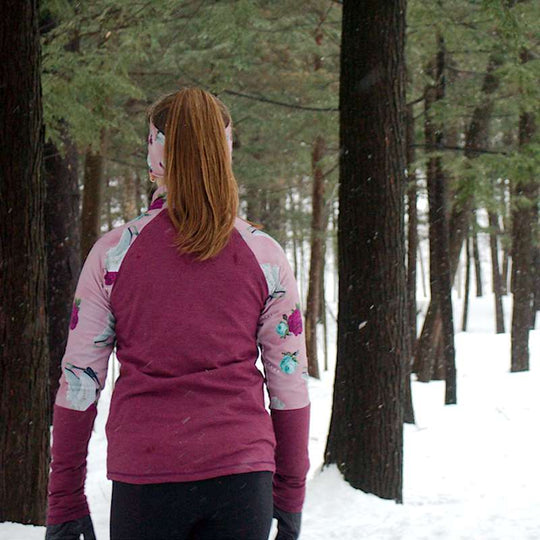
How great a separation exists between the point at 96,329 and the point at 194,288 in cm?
34

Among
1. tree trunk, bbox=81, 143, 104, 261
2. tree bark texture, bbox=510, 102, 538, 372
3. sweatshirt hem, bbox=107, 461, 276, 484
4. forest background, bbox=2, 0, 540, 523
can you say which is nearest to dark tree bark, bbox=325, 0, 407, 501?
forest background, bbox=2, 0, 540, 523

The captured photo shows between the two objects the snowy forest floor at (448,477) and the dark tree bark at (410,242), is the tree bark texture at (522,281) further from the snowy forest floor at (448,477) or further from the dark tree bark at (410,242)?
the dark tree bark at (410,242)

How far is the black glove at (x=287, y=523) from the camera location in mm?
2322

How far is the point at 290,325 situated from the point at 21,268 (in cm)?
364

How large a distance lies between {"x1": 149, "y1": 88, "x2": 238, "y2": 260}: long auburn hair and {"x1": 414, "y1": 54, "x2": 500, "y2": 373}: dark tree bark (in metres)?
11.2

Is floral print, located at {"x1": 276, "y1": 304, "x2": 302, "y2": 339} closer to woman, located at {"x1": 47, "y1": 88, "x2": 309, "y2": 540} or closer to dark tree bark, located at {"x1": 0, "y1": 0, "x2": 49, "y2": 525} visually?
woman, located at {"x1": 47, "y1": 88, "x2": 309, "y2": 540}

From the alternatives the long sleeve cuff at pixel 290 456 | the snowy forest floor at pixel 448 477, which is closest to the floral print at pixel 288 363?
the long sleeve cuff at pixel 290 456

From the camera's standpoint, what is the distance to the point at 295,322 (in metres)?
2.29

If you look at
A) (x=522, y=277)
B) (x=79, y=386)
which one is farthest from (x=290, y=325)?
(x=522, y=277)

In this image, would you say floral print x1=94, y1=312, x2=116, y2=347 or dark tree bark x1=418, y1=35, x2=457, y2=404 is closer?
floral print x1=94, y1=312, x2=116, y2=347

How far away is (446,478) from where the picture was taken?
9.40 meters

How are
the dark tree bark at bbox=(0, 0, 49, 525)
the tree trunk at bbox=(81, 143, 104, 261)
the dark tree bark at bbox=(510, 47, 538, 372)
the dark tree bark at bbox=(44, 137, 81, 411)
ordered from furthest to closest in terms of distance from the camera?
the dark tree bark at bbox=(510, 47, 538, 372) → the tree trunk at bbox=(81, 143, 104, 261) → the dark tree bark at bbox=(44, 137, 81, 411) → the dark tree bark at bbox=(0, 0, 49, 525)

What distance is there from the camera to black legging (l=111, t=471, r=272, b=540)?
6.47 feet

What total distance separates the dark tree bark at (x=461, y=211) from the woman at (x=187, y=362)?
1112cm
